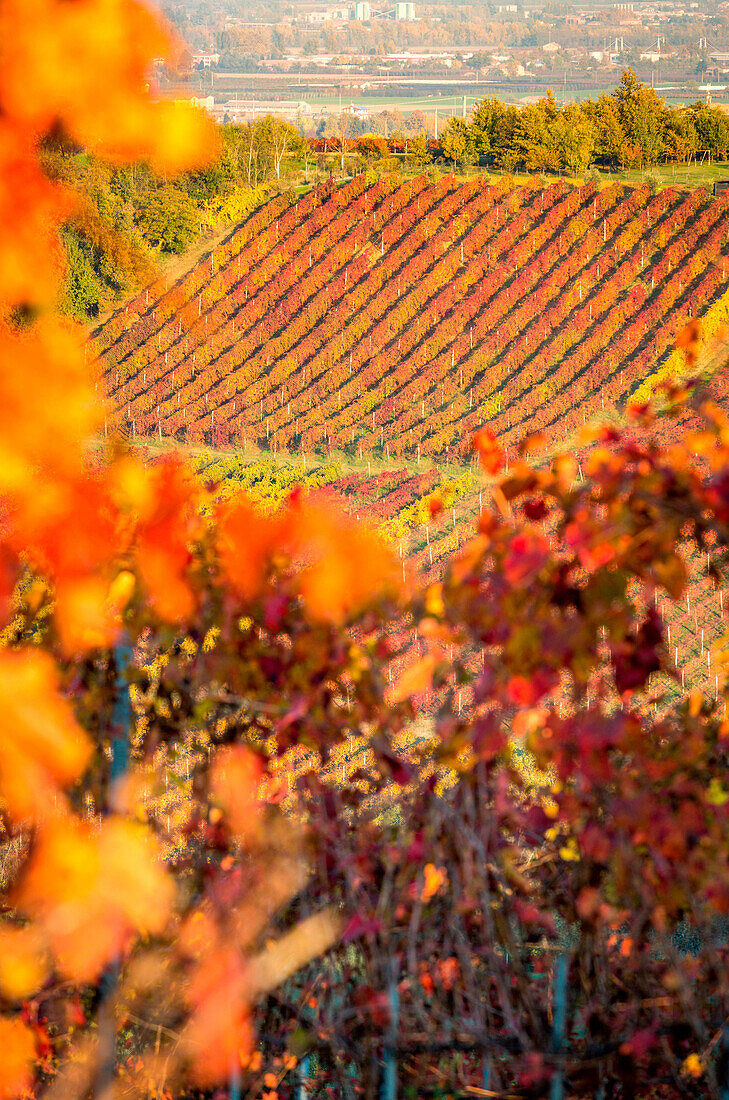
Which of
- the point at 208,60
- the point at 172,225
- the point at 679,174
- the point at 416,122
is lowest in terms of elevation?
the point at 172,225

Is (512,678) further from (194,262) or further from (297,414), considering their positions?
(194,262)

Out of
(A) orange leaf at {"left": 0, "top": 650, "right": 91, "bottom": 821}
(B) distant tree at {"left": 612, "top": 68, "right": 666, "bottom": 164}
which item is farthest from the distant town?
(A) orange leaf at {"left": 0, "top": 650, "right": 91, "bottom": 821}

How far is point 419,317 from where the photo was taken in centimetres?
2009

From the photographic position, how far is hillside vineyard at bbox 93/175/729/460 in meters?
17.0

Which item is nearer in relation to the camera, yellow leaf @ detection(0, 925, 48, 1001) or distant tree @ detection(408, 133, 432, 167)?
yellow leaf @ detection(0, 925, 48, 1001)

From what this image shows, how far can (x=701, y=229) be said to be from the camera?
2081cm

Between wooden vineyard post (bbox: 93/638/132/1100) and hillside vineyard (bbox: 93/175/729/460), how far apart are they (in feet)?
43.8

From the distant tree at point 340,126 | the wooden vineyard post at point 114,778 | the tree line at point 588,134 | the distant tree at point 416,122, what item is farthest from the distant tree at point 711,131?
the distant tree at point 416,122

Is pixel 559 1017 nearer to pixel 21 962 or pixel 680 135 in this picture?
pixel 21 962

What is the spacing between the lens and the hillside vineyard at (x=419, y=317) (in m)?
17.0

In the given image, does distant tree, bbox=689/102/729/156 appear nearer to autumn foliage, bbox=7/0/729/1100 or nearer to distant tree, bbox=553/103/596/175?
distant tree, bbox=553/103/596/175

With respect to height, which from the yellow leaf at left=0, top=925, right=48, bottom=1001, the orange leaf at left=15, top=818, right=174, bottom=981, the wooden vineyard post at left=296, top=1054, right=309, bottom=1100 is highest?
the orange leaf at left=15, top=818, right=174, bottom=981

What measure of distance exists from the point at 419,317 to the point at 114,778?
1874 centimetres

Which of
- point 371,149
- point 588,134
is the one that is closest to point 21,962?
point 588,134
